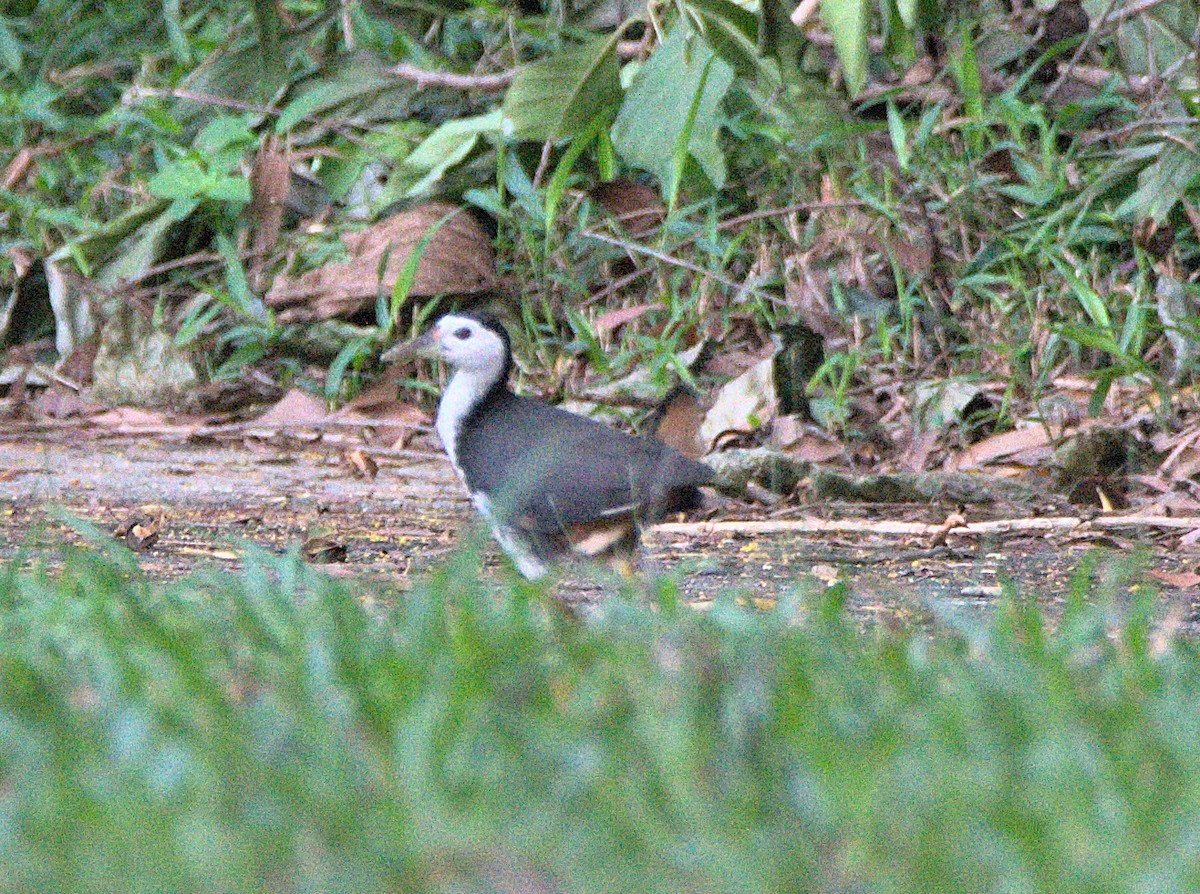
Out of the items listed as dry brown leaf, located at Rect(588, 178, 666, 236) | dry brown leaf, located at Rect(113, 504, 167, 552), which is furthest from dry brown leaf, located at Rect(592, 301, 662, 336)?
dry brown leaf, located at Rect(113, 504, 167, 552)

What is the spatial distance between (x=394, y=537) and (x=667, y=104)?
1.56 meters

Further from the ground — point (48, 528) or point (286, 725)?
point (286, 725)

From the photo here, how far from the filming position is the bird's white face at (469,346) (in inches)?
193

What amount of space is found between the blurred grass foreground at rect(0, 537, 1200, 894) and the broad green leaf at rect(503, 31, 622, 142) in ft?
9.50

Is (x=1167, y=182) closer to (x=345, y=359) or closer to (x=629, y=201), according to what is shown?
(x=629, y=201)

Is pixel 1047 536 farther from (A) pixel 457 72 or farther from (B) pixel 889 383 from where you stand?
(A) pixel 457 72

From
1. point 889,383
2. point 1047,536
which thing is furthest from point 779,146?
point 1047,536

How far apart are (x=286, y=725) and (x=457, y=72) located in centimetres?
578

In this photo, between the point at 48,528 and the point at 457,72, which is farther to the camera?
the point at 457,72

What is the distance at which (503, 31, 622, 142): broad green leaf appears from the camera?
5254mm

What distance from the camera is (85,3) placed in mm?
9102

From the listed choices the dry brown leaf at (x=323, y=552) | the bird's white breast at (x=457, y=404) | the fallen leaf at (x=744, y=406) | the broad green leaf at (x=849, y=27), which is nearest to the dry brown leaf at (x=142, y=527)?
the dry brown leaf at (x=323, y=552)

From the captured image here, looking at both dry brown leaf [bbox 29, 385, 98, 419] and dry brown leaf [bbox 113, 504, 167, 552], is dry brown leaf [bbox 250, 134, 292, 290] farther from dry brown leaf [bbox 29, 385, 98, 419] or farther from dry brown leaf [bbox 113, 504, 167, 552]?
dry brown leaf [bbox 113, 504, 167, 552]

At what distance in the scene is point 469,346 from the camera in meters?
4.97
